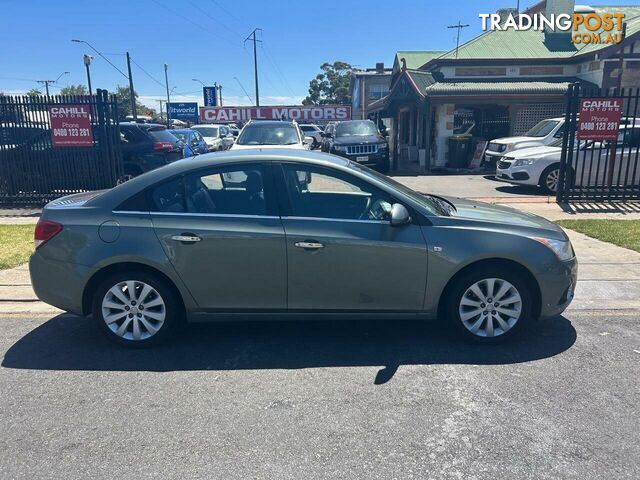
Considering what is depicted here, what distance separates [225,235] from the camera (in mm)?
3986

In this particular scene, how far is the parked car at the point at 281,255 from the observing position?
13.1 ft

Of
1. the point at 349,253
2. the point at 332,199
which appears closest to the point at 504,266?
the point at 349,253

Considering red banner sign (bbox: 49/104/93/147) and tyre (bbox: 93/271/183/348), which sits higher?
red banner sign (bbox: 49/104/93/147)

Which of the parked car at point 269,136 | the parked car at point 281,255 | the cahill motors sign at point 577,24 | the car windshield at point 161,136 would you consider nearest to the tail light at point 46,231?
the parked car at point 281,255

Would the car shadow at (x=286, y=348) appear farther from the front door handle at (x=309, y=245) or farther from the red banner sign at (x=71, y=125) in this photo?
the red banner sign at (x=71, y=125)

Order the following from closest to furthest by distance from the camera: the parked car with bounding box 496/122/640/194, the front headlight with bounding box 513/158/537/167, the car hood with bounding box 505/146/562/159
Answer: the parked car with bounding box 496/122/640/194, the car hood with bounding box 505/146/562/159, the front headlight with bounding box 513/158/537/167

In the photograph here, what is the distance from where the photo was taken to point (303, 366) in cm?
394

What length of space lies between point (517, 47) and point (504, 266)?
65.9ft

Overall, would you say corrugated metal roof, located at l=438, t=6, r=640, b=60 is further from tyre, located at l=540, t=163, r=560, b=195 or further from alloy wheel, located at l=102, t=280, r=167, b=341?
alloy wheel, located at l=102, t=280, r=167, b=341

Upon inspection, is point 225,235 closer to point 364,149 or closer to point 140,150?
point 140,150

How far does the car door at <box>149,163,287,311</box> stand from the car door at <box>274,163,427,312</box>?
13 centimetres

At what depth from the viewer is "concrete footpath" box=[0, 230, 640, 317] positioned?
Result: 17.1ft

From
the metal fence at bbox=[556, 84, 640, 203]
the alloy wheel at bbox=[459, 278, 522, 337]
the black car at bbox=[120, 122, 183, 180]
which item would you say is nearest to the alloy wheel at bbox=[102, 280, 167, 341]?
the alloy wheel at bbox=[459, 278, 522, 337]

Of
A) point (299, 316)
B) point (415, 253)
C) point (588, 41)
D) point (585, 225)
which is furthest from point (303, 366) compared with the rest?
point (588, 41)
